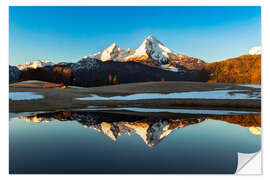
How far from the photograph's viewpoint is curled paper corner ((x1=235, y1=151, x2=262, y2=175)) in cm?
762

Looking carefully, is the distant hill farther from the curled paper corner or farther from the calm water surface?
the curled paper corner

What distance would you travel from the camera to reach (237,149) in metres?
9.19

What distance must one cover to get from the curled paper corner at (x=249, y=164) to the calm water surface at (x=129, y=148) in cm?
26

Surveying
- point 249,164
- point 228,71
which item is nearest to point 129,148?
point 249,164

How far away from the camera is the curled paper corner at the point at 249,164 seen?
25.0 feet

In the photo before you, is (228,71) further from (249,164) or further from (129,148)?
(129,148)

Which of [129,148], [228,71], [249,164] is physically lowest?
[249,164]

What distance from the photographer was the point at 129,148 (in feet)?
29.5

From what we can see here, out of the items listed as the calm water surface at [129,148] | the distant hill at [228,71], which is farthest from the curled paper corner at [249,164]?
the distant hill at [228,71]

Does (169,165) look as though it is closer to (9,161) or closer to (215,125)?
(9,161)

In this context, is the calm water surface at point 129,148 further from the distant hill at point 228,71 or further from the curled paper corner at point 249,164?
the distant hill at point 228,71

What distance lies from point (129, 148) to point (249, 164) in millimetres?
5190

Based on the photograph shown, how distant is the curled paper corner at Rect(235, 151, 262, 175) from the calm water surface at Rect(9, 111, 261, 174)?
0.26m
